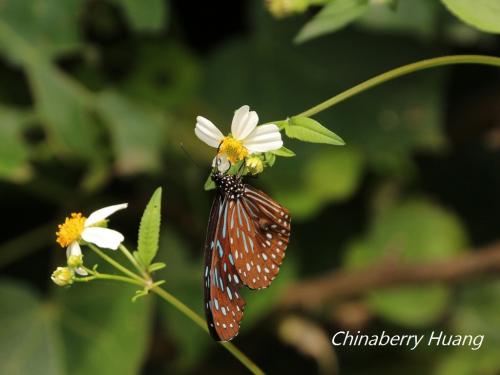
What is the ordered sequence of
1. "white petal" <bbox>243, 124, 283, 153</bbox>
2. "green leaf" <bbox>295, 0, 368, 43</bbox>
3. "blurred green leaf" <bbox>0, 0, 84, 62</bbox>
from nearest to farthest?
1. "white petal" <bbox>243, 124, 283, 153</bbox>
2. "green leaf" <bbox>295, 0, 368, 43</bbox>
3. "blurred green leaf" <bbox>0, 0, 84, 62</bbox>

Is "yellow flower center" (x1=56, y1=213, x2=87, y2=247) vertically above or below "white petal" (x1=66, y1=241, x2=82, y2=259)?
above

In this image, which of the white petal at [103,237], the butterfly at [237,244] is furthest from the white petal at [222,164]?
the white petal at [103,237]

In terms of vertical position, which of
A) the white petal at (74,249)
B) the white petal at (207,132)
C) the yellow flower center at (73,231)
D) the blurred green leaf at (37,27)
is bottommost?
the white petal at (74,249)

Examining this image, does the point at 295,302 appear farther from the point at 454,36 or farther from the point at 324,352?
the point at 454,36

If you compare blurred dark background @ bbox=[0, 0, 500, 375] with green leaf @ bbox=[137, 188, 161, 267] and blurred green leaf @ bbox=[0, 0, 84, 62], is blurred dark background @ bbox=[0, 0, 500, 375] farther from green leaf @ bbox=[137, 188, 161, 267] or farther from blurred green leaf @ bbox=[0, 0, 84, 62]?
green leaf @ bbox=[137, 188, 161, 267]

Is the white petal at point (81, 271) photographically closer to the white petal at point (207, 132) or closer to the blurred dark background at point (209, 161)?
the white petal at point (207, 132)

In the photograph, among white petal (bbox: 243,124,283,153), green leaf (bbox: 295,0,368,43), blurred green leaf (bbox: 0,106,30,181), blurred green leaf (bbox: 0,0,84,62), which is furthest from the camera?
blurred green leaf (bbox: 0,0,84,62)

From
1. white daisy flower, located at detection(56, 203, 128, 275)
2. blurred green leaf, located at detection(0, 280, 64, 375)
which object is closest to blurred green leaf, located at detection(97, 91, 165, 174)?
blurred green leaf, located at detection(0, 280, 64, 375)
